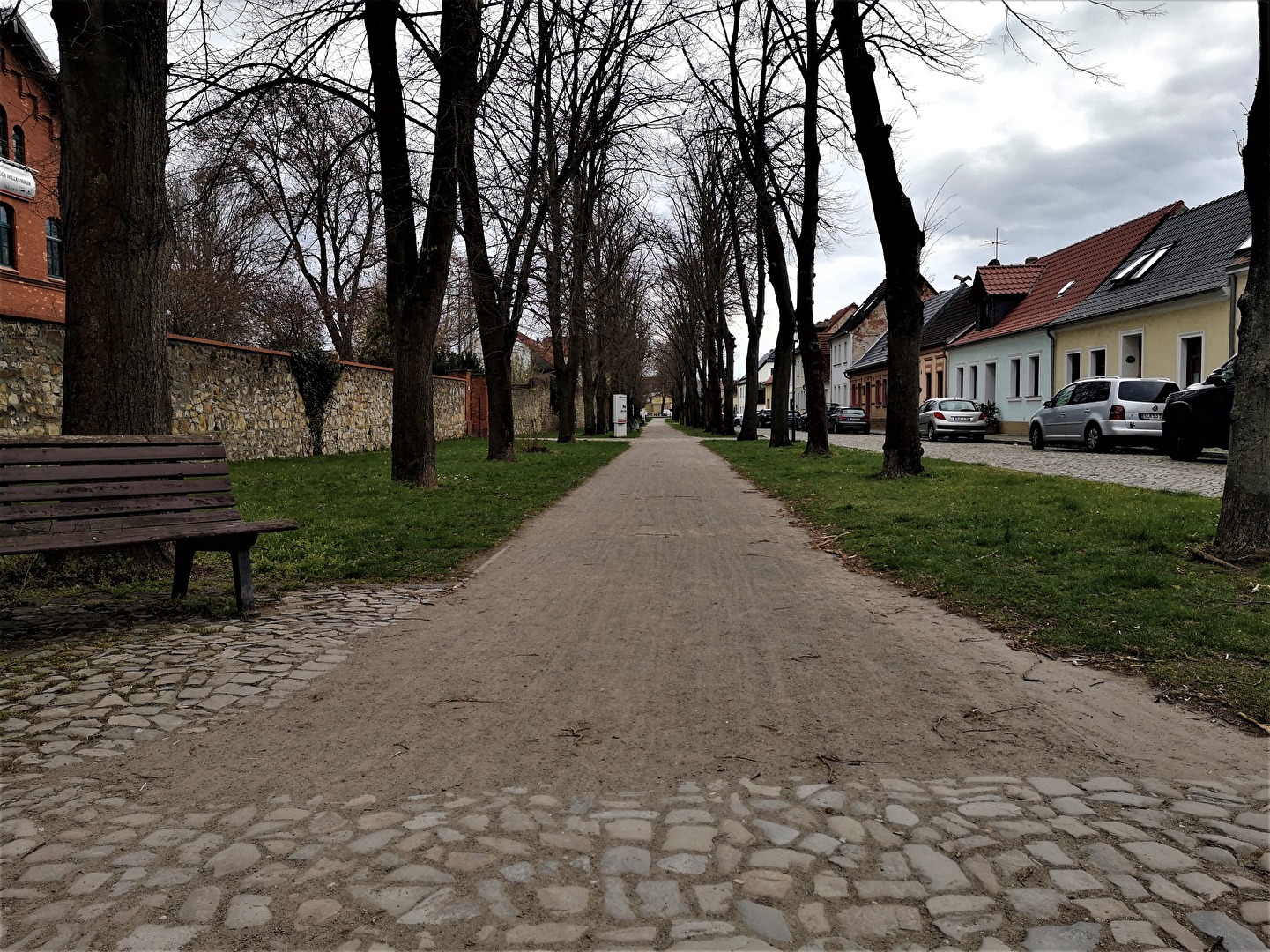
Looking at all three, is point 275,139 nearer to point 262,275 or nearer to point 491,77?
point 491,77

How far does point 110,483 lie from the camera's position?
18.3 ft

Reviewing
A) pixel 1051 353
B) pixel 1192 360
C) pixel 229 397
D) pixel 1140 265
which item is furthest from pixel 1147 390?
pixel 229 397

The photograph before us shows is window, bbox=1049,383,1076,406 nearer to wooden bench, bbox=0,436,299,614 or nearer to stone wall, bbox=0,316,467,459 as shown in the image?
stone wall, bbox=0,316,467,459

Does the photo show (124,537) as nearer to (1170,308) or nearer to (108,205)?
(108,205)

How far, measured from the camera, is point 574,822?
2.91 meters

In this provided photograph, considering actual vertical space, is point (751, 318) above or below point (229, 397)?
above

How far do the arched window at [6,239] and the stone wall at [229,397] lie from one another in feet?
40.6

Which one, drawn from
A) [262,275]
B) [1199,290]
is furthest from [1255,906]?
[262,275]

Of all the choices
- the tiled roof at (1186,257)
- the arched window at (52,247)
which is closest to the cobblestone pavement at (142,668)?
the tiled roof at (1186,257)

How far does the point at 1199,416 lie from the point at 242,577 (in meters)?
17.9

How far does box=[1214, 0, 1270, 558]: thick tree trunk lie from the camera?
6426mm

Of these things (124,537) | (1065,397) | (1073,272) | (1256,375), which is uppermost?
(1073,272)

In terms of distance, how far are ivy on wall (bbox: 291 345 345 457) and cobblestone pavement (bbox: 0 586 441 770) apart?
17.0 m

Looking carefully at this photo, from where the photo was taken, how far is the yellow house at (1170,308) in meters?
24.5
